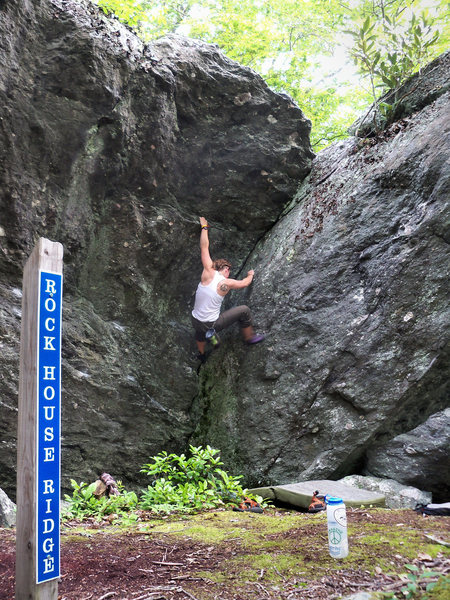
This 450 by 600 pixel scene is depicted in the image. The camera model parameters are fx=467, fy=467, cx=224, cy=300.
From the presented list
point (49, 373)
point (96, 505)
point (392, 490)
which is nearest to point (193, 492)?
point (96, 505)

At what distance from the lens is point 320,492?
5477mm

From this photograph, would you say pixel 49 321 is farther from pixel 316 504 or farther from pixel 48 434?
pixel 316 504

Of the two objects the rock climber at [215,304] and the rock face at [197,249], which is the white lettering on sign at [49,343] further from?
the rock climber at [215,304]

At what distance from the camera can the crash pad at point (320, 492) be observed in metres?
5.22

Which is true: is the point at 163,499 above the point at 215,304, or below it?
below

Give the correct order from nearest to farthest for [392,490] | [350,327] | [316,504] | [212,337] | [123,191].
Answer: [316,504] → [392,490] → [350,327] → [123,191] → [212,337]

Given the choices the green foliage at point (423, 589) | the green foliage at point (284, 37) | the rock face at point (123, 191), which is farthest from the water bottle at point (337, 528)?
the green foliage at point (284, 37)

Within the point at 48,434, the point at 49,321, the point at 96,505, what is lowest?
the point at 96,505

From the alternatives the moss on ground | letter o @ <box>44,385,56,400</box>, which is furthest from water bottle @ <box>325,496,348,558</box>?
letter o @ <box>44,385,56,400</box>

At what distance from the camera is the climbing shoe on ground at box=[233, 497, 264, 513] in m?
5.29

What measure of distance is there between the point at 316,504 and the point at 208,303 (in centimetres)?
344

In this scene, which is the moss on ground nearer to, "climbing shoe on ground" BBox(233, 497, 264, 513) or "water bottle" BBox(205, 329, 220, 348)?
"climbing shoe on ground" BBox(233, 497, 264, 513)

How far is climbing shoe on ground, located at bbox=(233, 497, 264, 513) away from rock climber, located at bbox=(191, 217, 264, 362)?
2.49m

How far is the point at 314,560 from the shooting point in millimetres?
3186
